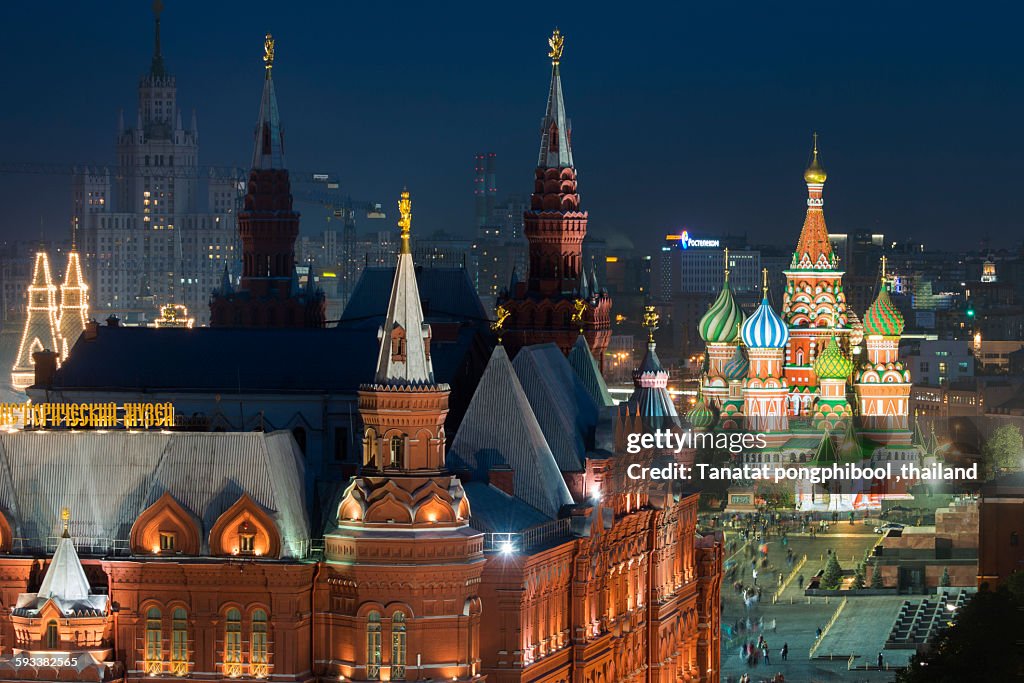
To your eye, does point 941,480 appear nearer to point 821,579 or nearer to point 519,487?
point 821,579

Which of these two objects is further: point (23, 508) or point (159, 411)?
point (159, 411)

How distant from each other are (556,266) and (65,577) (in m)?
46.0

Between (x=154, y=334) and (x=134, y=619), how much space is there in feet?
92.1

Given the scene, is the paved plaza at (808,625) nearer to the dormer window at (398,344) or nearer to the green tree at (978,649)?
the green tree at (978,649)

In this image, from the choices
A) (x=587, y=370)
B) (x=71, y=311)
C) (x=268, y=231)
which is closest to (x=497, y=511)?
(x=587, y=370)

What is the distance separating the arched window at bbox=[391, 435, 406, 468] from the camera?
85.5 m

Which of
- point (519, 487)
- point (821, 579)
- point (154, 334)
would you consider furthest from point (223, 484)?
point (821, 579)

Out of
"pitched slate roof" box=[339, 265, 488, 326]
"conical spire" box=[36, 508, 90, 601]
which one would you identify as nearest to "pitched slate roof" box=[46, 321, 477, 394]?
"pitched slate roof" box=[339, 265, 488, 326]

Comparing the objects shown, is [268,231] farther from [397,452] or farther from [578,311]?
[397,452]

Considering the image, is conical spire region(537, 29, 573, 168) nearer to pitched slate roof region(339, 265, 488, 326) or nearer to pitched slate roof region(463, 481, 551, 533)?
pitched slate roof region(339, 265, 488, 326)

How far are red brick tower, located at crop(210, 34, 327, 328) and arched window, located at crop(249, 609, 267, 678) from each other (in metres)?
54.8

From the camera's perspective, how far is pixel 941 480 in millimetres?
194750

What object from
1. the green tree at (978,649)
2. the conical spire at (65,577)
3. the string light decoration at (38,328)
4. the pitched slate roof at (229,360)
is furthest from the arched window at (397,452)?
the string light decoration at (38,328)

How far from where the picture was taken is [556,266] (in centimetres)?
12825
